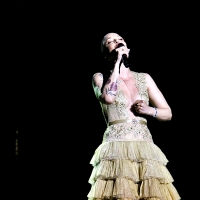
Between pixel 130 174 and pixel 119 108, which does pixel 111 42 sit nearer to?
pixel 119 108

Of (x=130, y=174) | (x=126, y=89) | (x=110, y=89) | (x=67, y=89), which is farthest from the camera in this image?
(x=67, y=89)

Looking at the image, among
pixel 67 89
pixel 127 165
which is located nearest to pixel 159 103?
pixel 127 165

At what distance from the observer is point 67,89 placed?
3.78 m

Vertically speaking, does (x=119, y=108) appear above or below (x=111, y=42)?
below

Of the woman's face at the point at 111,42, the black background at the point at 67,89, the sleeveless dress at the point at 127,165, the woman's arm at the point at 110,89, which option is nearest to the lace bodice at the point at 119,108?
the sleeveless dress at the point at 127,165

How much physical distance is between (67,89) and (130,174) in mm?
1904

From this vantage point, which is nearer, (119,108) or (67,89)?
(119,108)

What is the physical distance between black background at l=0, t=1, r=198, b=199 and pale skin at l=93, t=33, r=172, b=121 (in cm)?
129

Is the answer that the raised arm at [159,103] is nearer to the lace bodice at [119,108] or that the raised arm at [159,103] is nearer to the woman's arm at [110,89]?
the lace bodice at [119,108]

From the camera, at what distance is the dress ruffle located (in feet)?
6.48

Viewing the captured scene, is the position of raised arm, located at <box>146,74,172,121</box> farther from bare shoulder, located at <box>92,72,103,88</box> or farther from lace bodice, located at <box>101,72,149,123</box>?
bare shoulder, located at <box>92,72,103,88</box>

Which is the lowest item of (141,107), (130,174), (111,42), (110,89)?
(130,174)

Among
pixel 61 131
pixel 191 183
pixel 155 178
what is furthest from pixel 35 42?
pixel 155 178

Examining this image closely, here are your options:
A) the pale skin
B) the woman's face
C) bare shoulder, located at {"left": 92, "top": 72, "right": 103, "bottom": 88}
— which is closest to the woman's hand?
the pale skin
